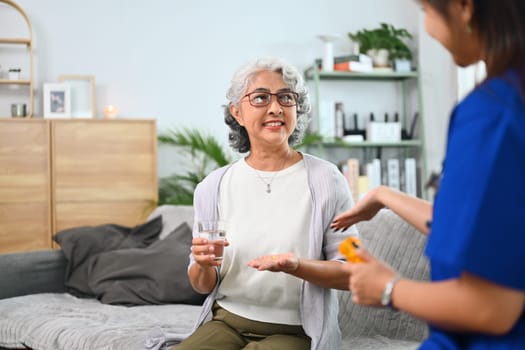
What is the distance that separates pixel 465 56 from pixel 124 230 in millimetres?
2903

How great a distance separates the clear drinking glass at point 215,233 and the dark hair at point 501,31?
1070 mm

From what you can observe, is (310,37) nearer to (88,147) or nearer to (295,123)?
(88,147)

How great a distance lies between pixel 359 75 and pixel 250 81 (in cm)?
363

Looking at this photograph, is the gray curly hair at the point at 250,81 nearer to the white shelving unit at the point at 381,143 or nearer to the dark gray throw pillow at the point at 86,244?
the dark gray throw pillow at the point at 86,244

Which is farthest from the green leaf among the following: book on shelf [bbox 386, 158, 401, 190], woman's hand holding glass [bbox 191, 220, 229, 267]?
woman's hand holding glass [bbox 191, 220, 229, 267]

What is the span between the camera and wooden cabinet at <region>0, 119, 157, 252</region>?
502 cm

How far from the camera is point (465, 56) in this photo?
1.09 meters

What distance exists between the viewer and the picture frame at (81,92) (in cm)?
543

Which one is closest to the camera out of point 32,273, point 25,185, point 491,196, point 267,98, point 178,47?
point 491,196

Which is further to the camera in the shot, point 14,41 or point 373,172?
point 373,172

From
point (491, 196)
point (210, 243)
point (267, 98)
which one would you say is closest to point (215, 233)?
point (210, 243)

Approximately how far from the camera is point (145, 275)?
10.6ft

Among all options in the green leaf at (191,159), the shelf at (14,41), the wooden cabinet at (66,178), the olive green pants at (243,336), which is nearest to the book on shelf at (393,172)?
the green leaf at (191,159)

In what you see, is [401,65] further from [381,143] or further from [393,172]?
[393,172]
